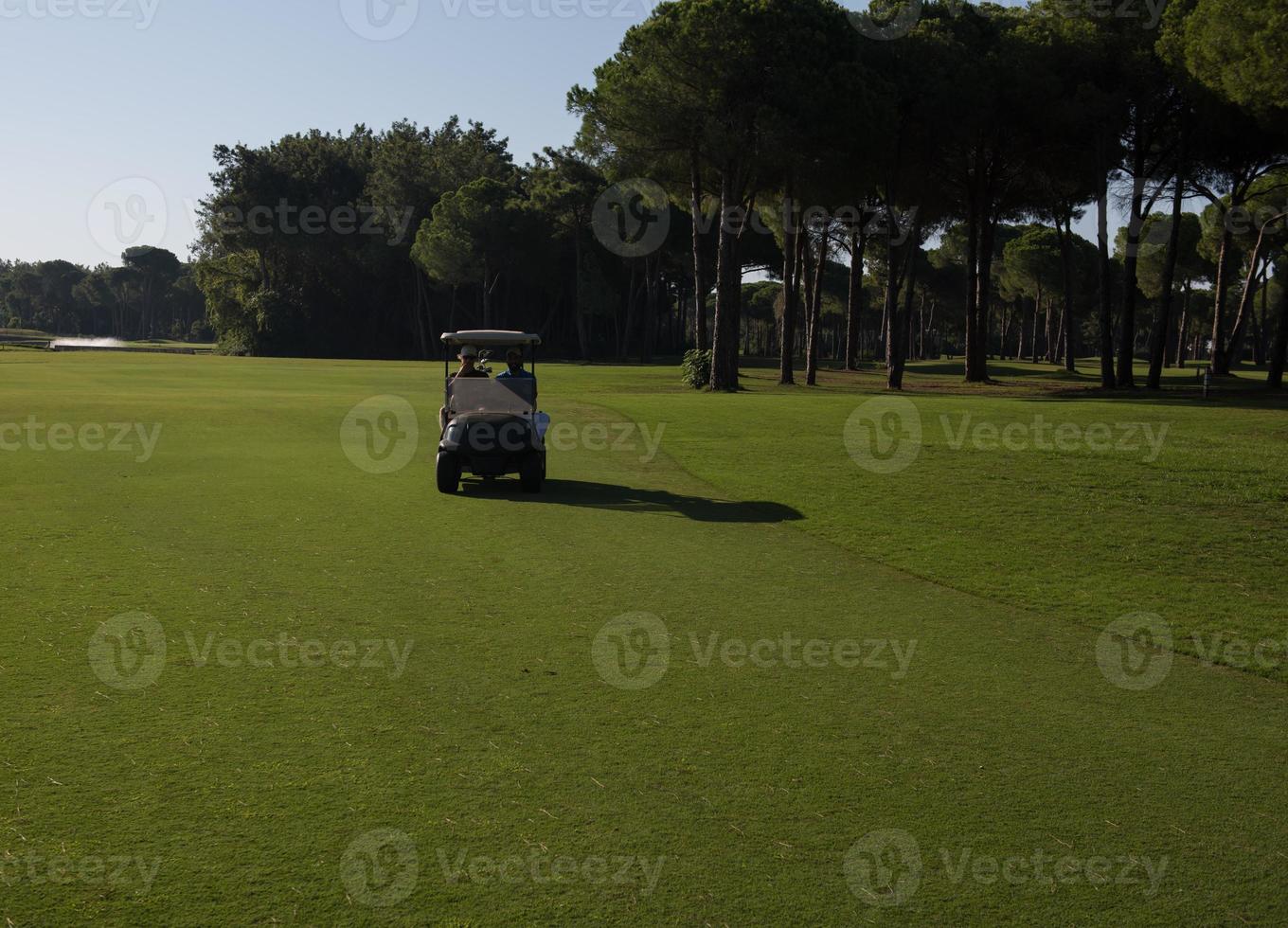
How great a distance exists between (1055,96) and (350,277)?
224ft

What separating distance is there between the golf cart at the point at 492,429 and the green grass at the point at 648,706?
49cm

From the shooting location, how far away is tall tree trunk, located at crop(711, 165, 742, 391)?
38219 millimetres

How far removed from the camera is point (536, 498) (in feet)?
49.0

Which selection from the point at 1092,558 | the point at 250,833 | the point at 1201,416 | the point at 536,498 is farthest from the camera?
the point at 1201,416

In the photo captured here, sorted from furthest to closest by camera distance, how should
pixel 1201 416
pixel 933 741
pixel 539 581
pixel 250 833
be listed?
pixel 1201 416
pixel 539 581
pixel 933 741
pixel 250 833

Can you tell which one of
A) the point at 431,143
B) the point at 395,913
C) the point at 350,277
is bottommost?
the point at 395,913

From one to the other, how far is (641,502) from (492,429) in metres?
2.23

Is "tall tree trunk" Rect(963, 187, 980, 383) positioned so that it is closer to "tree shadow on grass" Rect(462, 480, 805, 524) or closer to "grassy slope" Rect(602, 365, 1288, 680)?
"grassy slope" Rect(602, 365, 1288, 680)

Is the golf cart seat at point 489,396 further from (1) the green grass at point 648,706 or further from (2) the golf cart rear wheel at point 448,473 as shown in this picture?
(1) the green grass at point 648,706

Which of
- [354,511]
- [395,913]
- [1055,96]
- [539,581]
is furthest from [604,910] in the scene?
[1055,96]

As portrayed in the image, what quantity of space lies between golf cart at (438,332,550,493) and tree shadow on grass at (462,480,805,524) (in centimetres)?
39

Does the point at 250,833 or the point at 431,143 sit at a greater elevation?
the point at 431,143

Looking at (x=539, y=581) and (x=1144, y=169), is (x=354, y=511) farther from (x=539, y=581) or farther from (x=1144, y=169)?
(x=1144, y=169)

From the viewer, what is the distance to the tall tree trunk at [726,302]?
3822 cm
